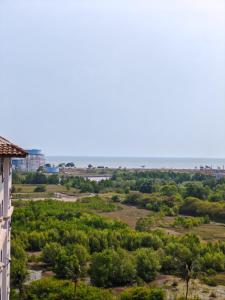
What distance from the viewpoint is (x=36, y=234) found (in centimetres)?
3738

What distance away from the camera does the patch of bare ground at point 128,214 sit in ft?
183

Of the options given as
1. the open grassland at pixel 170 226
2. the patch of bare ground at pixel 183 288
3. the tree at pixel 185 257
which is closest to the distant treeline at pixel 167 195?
the open grassland at pixel 170 226

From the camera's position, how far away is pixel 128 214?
198ft

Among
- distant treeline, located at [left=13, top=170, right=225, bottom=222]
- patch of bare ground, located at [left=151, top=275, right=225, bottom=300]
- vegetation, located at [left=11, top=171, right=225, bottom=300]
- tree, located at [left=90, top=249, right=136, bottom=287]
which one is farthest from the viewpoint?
distant treeline, located at [left=13, top=170, right=225, bottom=222]

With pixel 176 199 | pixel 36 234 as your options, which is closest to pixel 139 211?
pixel 176 199

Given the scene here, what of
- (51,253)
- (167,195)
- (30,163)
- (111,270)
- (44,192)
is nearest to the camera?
(111,270)

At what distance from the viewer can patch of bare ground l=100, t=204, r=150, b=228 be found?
55631 mm

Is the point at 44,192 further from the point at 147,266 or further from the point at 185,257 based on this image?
the point at 147,266

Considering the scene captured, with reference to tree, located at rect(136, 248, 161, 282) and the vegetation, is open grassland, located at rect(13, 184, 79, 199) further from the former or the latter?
tree, located at rect(136, 248, 161, 282)

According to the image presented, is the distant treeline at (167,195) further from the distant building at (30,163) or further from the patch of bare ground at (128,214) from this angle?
the distant building at (30,163)

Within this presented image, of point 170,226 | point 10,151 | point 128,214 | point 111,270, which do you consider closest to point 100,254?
point 111,270

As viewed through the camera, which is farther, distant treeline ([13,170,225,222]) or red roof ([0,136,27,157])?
distant treeline ([13,170,225,222])

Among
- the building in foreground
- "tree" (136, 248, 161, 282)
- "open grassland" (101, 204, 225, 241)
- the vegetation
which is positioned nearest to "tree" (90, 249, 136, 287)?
the vegetation

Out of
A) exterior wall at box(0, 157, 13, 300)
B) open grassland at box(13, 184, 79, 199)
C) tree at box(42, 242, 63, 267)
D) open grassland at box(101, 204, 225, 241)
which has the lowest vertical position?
open grassland at box(101, 204, 225, 241)
